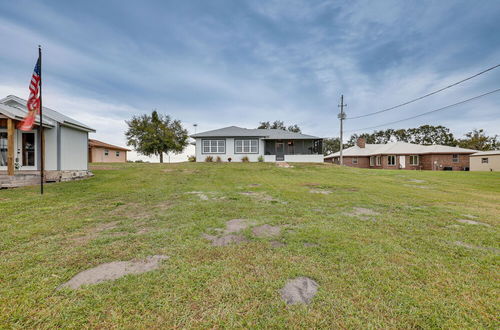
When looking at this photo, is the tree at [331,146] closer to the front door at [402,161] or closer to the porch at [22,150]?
the front door at [402,161]

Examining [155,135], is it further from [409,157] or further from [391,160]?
[409,157]

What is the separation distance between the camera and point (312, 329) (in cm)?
148

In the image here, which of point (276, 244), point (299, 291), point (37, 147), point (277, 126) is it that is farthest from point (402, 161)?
point (37, 147)

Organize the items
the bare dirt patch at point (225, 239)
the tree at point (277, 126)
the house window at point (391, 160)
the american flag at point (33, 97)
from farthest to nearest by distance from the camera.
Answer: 1. the tree at point (277, 126)
2. the house window at point (391, 160)
3. the american flag at point (33, 97)
4. the bare dirt patch at point (225, 239)

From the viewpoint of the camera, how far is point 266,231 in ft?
11.7

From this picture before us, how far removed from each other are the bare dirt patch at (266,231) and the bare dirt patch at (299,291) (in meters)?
1.28

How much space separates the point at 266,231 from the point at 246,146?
1909 centimetres

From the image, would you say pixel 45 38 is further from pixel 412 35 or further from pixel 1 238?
pixel 412 35

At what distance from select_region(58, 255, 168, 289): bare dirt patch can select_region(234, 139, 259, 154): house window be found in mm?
19955

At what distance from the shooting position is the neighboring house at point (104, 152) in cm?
2705

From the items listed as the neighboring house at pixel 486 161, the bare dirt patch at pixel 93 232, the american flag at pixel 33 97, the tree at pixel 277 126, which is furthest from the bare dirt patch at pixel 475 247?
the tree at pixel 277 126

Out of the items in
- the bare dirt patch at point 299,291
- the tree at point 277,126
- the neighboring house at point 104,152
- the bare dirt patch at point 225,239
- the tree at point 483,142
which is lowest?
the bare dirt patch at point 299,291

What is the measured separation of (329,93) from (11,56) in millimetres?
26276

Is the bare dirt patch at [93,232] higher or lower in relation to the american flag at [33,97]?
lower
